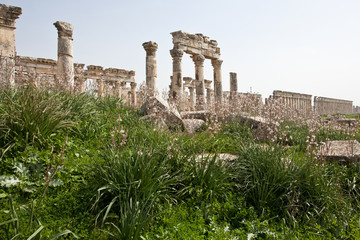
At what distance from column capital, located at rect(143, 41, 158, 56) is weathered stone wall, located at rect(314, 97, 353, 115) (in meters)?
27.0

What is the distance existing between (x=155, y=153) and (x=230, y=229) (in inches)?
60.9

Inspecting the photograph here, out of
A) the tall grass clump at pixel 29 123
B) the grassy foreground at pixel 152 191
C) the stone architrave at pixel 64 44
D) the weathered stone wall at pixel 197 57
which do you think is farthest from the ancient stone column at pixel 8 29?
the weathered stone wall at pixel 197 57

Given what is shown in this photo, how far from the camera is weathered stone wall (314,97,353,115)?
4075 centimetres

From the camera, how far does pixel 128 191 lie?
10.4 feet

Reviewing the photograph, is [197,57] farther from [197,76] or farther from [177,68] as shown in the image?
[177,68]

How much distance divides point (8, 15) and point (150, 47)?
971 cm

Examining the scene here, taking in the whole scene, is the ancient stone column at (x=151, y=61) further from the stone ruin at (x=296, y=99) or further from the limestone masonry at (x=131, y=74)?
the stone ruin at (x=296, y=99)

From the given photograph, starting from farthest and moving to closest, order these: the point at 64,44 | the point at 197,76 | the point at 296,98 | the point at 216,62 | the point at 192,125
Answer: the point at 296,98 → the point at 216,62 → the point at 197,76 → the point at 64,44 → the point at 192,125

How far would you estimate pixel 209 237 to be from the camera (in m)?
3.10

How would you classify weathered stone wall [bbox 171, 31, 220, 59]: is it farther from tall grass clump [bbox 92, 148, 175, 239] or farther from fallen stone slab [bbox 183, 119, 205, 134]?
tall grass clump [bbox 92, 148, 175, 239]

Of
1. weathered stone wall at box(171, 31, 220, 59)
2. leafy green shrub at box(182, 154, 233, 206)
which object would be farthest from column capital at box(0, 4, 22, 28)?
leafy green shrub at box(182, 154, 233, 206)

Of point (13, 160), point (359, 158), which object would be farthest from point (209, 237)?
point (359, 158)

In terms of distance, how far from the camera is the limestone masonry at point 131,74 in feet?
25.2

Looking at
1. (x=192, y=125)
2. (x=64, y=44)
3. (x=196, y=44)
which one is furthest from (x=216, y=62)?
(x=192, y=125)
